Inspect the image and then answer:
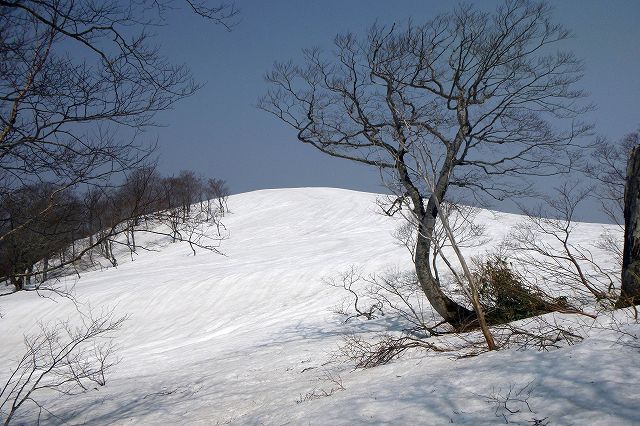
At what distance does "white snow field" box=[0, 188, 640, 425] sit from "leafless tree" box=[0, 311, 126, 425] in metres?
0.45

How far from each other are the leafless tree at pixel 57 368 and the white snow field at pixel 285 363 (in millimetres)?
454

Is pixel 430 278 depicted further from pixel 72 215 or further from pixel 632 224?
pixel 72 215

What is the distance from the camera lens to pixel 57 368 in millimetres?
10133

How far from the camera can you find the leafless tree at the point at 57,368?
21.7 feet

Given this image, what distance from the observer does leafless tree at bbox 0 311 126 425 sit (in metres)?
6.61

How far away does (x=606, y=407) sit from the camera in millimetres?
3008

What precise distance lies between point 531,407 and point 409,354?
3.28 metres

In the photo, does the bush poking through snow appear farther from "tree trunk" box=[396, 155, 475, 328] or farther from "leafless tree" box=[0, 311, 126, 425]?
"leafless tree" box=[0, 311, 126, 425]

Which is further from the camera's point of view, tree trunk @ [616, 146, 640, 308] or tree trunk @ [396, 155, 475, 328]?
tree trunk @ [396, 155, 475, 328]

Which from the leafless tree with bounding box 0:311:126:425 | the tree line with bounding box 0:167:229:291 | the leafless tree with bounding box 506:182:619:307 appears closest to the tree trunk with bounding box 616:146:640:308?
the leafless tree with bounding box 506:182:619:307

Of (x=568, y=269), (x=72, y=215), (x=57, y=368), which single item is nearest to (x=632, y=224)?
(x=568, y=269)

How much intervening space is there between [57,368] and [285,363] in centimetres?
558

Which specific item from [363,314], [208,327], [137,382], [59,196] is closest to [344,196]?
[208,327]

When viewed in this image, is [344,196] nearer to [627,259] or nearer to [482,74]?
[482,74]
